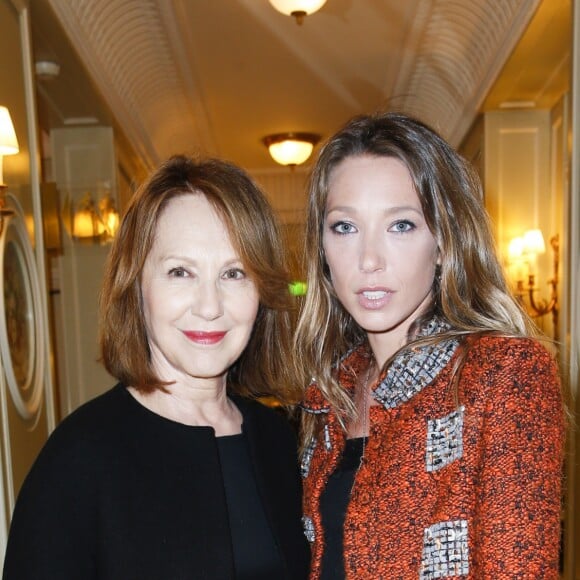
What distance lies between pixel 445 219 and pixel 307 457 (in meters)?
0.68

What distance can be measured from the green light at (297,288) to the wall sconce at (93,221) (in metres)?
3.44

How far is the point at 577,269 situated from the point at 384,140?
1.72 m

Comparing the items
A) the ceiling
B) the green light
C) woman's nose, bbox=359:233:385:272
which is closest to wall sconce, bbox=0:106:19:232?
the ceiling

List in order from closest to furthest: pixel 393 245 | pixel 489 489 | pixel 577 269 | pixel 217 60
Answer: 1. pixel 489 489
2. pixel 393 245
3. pixel 577 269
4. pixel 217 60

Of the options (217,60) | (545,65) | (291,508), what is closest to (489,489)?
(291,508)

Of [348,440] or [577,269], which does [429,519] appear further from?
[577,269]

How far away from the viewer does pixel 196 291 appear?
1.51 m

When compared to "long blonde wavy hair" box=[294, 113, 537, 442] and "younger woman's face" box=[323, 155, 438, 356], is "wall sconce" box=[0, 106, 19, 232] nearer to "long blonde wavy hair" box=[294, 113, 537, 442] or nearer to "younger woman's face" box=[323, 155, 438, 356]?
"long blonde wavy hair" box=[294, 113, 537, 442]

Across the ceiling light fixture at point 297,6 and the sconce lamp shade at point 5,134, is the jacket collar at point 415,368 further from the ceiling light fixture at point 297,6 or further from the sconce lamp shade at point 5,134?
the ceiling light fixture at point 297,6

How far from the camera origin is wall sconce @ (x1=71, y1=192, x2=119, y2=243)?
16.9 ft

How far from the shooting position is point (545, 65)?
428 centimetres

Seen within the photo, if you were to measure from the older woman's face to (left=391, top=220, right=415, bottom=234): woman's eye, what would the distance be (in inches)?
13.1

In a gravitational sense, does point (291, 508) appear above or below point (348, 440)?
below

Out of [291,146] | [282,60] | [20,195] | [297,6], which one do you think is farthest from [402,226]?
[291,146]
